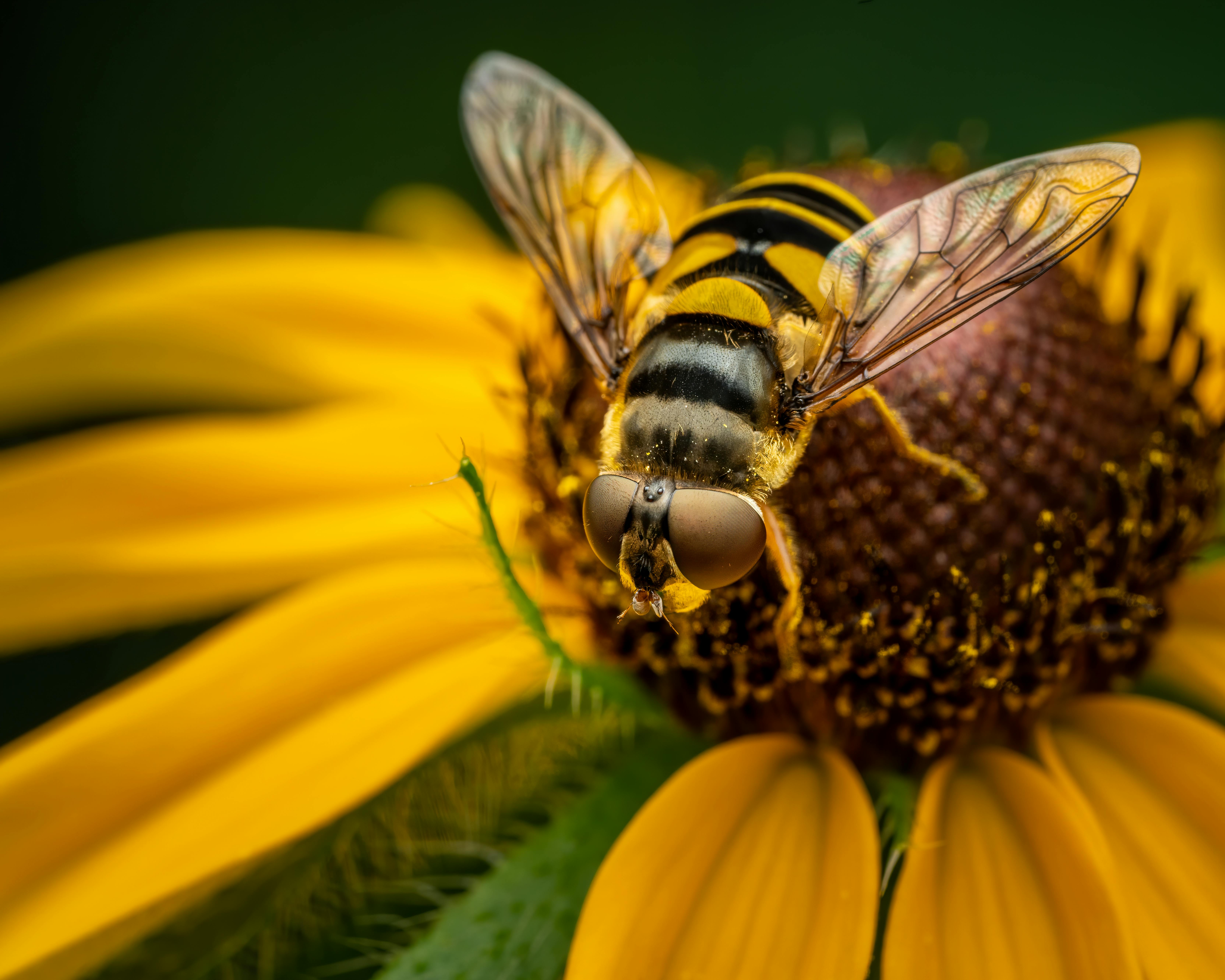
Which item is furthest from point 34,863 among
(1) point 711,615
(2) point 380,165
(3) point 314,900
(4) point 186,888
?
(2) point 380,165

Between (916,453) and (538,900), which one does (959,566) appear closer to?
(916,453)

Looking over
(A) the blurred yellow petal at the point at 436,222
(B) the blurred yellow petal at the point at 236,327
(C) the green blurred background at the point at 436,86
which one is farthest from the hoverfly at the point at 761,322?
(C) the green blurred background at the point at 436,86

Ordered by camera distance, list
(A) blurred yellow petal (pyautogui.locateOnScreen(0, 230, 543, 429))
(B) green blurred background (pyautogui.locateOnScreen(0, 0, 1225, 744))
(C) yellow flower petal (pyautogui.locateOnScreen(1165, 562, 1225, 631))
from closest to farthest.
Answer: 1. (C) yellow flower petal (pyautogui.locateOnScreen(1165, 562, 1225, 631))
2. (A) blurred yellow petal (pyautogui.locateOnScreen(0, 230, 543, 429))
3. (B) green blurred background (pyautogui.locateOnScreen(0, 0, 1225, 744))

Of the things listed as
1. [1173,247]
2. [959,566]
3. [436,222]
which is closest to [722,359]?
[959,566]

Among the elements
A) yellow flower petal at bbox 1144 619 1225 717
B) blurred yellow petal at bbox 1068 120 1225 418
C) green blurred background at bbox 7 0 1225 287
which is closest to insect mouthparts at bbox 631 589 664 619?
yellow flower petal at bbox 1144 619 1225 717

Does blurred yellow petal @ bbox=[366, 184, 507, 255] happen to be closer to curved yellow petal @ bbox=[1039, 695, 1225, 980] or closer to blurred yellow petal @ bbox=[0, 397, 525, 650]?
blurred yellow petal @ bbox=[0, 397, 525, 650]
